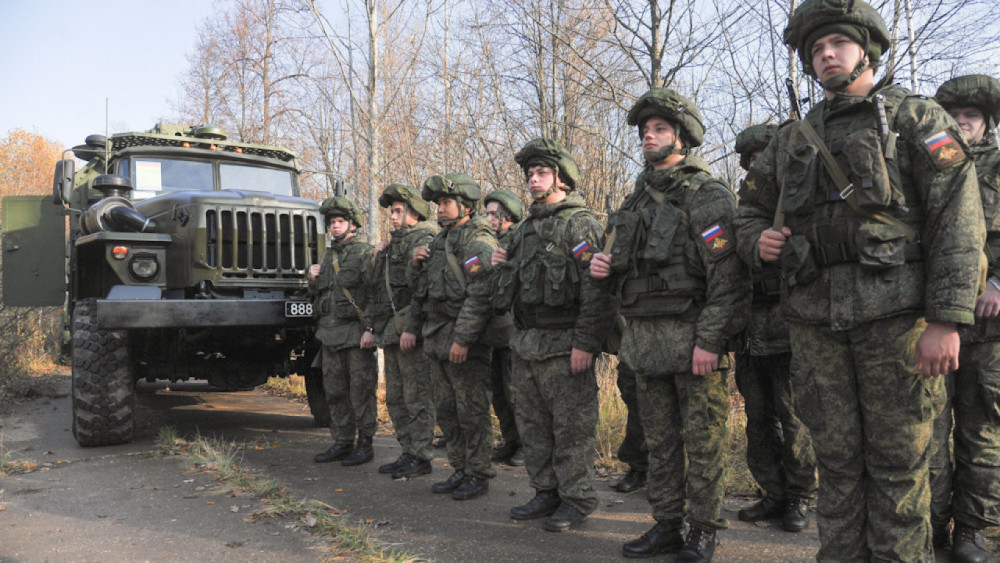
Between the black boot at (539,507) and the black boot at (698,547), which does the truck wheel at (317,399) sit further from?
the black boot at (698,547)

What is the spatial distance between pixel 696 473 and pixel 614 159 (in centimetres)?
494

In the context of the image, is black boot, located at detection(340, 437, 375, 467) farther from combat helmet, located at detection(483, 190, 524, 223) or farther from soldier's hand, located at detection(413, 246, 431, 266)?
combat helmet, located at detection(483, 190, 524, 223)

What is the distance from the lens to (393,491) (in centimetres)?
414

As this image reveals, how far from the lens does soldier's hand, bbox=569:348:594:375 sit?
3246 millimetres

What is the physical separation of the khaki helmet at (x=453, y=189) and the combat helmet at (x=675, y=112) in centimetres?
145

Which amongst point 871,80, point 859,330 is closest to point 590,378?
point 859,330

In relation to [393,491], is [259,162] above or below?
above

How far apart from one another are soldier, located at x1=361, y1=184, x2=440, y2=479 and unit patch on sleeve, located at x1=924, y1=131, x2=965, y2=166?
3.15 metres

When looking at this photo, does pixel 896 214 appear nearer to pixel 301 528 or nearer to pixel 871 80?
pixel 871 80

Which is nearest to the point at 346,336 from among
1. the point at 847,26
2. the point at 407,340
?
the point at 407,340

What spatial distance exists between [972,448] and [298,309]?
4.27 metres

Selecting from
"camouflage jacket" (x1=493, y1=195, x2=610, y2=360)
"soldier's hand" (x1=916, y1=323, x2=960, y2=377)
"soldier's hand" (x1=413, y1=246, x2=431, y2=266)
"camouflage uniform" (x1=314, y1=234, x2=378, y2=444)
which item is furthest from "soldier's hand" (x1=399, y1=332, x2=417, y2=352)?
"soldier's hand" (x1=916, y1=323, x2=960, y2=377)

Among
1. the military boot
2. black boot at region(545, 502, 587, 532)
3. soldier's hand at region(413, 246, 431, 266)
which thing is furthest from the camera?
soldier's hand at region(413, 246, 431, 266)

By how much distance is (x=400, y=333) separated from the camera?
4.60 meters
